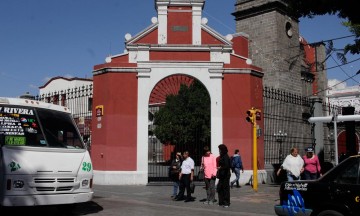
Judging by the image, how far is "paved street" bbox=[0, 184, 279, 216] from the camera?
985 centimetres

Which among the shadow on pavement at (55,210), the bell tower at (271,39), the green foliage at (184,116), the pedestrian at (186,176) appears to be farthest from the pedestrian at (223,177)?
the bell tower at (271,39)

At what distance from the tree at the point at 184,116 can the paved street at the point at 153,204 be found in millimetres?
18806

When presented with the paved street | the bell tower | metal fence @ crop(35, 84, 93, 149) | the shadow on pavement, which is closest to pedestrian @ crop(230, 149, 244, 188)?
the paved street

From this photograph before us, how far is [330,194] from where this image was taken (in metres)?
6.56

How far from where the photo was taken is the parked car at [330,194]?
20.8 ft

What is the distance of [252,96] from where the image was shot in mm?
16812

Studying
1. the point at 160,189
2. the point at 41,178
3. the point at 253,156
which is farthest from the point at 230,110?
the point at 41,178

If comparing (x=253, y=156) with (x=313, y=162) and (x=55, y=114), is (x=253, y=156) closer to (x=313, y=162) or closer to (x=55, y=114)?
(x=313, y=162)

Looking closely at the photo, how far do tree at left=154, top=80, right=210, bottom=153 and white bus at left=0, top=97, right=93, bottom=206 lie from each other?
79.6ft

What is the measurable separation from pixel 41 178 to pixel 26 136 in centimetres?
109

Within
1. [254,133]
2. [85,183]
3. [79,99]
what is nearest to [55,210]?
[85,183]

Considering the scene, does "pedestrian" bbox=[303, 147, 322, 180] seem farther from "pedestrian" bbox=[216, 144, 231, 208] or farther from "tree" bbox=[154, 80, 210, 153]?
"tree" bbox=[154, 80, 210, 153]

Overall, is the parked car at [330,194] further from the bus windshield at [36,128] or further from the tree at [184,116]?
the tree at [184,116]

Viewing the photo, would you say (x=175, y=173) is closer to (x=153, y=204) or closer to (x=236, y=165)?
(x=153, y=204)
